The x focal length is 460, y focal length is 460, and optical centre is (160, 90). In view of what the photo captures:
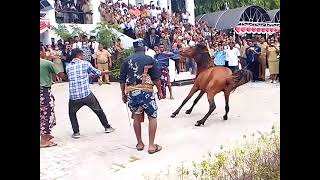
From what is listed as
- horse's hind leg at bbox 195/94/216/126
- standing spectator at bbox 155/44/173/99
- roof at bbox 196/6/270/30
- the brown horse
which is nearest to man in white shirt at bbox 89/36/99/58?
standing spectator at bbox 155/44/173/99

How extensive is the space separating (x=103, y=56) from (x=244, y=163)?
3.24 ft

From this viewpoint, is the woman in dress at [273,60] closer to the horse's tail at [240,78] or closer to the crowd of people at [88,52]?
the horse's tail at [240,78]

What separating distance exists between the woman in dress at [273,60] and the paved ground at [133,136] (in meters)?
0.06

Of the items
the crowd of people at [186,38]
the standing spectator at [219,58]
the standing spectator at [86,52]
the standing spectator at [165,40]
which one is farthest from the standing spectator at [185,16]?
the standing spectator at [86,52]

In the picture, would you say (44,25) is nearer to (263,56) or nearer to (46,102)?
(46,102)

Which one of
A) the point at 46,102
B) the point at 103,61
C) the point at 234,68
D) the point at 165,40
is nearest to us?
the point at 46,102

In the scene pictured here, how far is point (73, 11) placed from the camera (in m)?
2.44

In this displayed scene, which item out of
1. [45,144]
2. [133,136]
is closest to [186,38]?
[133,136]

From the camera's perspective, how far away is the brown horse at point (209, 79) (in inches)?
104

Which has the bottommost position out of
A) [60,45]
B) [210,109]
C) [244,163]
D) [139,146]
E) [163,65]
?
[244,163]

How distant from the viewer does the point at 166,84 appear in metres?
2.59

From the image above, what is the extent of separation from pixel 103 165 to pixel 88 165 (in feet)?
0.25

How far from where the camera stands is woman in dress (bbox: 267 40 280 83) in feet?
8.78

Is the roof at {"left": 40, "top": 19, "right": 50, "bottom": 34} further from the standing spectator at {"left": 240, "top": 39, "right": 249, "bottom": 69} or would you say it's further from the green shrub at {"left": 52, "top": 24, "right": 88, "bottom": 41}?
the standing spectator at {"left": 240, "top": 39, "right": 249, "bottom": 69}
